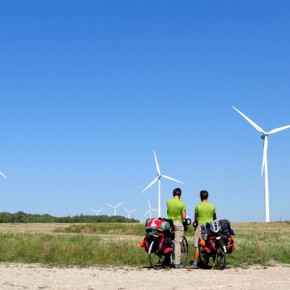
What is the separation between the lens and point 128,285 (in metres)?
12.5

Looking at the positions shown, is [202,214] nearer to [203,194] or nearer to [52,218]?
[203,194]

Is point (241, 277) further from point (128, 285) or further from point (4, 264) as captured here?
point (4, 264)

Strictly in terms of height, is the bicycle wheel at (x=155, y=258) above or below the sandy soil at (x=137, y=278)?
above

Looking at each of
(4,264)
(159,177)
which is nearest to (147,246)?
(4,264)

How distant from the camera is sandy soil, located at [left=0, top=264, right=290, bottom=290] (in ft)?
40.7

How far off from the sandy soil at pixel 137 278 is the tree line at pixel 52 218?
62006mm

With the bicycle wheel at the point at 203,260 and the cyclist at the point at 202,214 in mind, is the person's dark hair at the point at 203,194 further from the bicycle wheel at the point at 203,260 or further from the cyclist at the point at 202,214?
the bicycle wheel at the point at 203,260

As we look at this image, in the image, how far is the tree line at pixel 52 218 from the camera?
78.0 m

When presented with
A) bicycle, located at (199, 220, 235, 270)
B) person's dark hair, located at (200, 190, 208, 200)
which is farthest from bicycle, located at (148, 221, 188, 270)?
person's dark hair, located at (200, 190, 208, 200)

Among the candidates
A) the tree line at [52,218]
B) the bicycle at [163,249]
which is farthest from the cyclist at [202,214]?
the tree line at [52,218]

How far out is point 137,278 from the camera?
1375 cm

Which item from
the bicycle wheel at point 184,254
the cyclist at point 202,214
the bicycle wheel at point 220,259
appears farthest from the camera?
the bicycle wheel at point 184,254

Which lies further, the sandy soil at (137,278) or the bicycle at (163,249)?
A: the bicycle at (163,249)

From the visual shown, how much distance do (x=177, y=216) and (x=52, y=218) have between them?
6876cm
